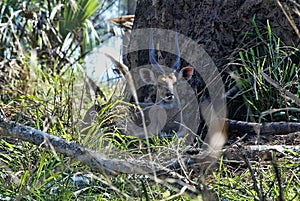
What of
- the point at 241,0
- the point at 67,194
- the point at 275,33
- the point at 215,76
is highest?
the point at 241,0

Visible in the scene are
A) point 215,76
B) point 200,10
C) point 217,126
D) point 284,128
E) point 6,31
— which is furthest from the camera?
point 6,31

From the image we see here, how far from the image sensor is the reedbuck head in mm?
4660

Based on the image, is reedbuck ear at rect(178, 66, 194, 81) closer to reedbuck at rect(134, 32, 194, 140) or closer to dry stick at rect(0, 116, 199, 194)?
reedbuck at rect(134, 32, 194, 140)

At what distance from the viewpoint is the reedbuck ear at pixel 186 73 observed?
4.46 m

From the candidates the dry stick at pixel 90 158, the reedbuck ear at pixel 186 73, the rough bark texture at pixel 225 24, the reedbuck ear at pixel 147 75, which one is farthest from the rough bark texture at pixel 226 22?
the dry stick at pixel 90 158

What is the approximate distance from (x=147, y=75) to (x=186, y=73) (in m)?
0.48

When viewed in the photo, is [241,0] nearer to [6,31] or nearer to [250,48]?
[250,48]

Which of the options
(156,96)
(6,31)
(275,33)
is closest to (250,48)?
(275,33)

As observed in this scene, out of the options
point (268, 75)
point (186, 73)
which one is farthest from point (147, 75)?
point (268, 75)

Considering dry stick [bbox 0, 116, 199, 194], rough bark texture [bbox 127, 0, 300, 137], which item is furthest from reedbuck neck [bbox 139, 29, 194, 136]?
dry stick [bbox 0, 116, 199, 194]

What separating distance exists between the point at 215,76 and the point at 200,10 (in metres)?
0.65

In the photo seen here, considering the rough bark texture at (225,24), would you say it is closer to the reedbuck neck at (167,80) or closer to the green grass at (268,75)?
the green grass at (268,75)

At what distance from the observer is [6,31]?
6633 mm

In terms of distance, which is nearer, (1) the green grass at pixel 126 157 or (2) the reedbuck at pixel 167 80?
(1) the green grass at pixel 126 157
